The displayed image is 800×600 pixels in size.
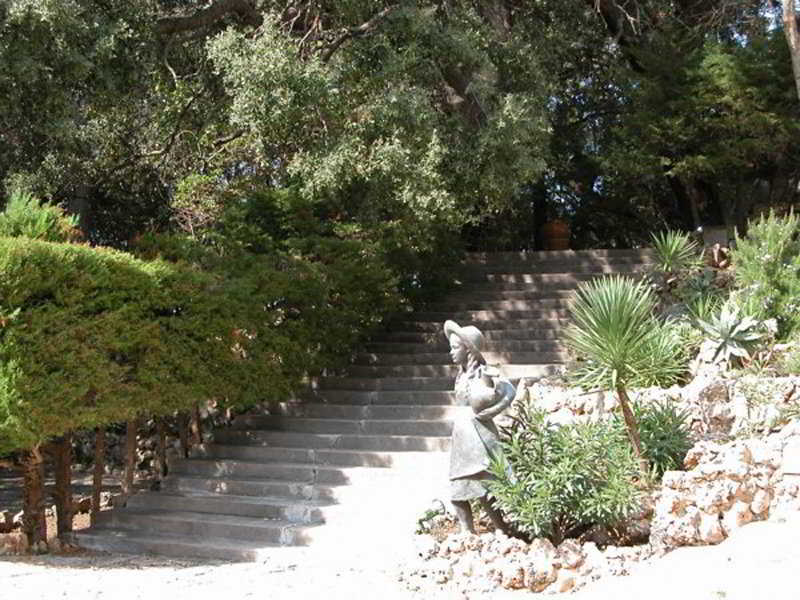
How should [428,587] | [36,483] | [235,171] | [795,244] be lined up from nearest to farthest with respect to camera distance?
1. [428,587]
2. [36,483]
3. [795,244]
4. [235,171]

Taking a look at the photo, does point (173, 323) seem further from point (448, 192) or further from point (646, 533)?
point (646, 533)

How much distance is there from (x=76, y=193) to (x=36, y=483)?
23.9 ft

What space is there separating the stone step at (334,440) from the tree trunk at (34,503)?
107 inches

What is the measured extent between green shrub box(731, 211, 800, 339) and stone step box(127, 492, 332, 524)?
5.34 m

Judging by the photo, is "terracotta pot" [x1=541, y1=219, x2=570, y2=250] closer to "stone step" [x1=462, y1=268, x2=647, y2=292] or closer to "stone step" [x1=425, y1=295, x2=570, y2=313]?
"stone step" [x1=462, y1=268, x2=647, y2=292]

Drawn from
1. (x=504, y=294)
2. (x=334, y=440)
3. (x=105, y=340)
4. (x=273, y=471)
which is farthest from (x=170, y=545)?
(x=504, y=294)

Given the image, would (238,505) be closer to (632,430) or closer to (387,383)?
(387,383)

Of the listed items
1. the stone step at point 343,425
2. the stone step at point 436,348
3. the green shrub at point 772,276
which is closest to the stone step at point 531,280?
the stone step at point 436,348

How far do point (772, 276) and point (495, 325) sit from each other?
524 cm

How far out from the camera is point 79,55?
34.6 ft

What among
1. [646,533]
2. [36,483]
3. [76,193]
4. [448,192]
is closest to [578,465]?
[646,533]

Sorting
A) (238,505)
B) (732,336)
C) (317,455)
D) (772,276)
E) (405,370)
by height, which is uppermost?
(772,276)

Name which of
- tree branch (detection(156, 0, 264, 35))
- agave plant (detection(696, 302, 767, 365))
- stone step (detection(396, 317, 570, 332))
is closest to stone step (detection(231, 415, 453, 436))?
agave plant (detection(696, 302, 767, 365))

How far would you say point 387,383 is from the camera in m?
13.2
